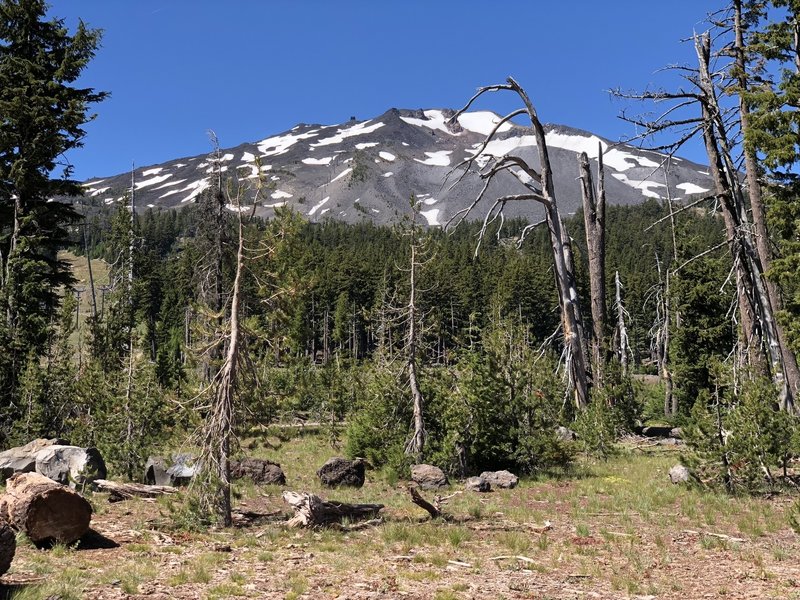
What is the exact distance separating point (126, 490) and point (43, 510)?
16.1ft

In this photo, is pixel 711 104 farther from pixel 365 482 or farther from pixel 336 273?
pixel 336 273

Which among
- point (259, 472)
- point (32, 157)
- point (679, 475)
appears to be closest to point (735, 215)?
point (679, 475)

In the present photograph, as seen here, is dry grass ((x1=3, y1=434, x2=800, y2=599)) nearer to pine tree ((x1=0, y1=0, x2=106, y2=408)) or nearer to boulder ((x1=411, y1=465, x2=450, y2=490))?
boulder ((x1=411, y1=465, x2=450, y2=490))

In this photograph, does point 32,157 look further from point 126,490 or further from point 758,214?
point 758,214

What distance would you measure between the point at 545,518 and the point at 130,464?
456 inches

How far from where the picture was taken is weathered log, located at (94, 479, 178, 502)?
12914 millimetres

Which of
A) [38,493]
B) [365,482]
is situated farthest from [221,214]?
[38,493]

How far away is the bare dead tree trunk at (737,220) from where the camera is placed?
14.1 m

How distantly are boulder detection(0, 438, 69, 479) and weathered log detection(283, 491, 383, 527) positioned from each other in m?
6.64

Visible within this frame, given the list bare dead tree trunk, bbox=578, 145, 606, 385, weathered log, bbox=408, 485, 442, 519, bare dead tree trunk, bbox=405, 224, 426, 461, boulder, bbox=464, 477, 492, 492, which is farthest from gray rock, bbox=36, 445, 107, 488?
bare dead tree trunk, bbox=578, 145, 606, 385

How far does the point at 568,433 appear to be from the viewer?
1914 cm

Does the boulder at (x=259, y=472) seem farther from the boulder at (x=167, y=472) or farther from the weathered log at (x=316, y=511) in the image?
the weathered log at (x=316, y=511)

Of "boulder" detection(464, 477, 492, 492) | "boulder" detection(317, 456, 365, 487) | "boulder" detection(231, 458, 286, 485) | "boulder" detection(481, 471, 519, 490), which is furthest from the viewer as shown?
"boulder" detection(231, 458, 286, 485)

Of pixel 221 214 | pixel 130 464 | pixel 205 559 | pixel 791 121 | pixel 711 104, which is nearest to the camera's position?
pixel 205 559
